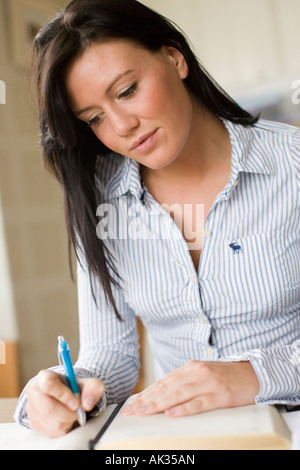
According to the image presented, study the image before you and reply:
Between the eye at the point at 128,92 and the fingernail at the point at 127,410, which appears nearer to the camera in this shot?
the fingernail at the point at 127,410

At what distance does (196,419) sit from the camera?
30.4 inches

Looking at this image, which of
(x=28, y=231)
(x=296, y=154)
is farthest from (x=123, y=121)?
(x=28, y=231)

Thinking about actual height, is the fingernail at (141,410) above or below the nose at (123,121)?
below

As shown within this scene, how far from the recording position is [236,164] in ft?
3.79

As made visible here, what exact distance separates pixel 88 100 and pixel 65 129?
0.36ft

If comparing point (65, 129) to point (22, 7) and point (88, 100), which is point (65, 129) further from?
point (22, 7)

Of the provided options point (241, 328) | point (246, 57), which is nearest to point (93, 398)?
point (241, 328)

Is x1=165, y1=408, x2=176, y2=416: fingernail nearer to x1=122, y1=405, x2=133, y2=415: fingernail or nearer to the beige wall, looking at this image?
x1=122, y1=405, x2=133, y2=415: fingernail

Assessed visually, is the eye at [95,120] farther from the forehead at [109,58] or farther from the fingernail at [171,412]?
the fingernail at [171,412]

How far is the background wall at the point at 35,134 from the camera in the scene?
304cm

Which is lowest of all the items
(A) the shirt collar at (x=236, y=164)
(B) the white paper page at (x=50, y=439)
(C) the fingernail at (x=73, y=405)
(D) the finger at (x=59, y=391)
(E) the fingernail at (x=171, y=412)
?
(B) the white paper page at (x=50, y=439)

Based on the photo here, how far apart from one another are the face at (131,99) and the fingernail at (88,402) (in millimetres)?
479

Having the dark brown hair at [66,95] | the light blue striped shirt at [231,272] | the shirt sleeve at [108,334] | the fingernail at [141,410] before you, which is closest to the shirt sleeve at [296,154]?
the light blue striped shirt at [231,272]

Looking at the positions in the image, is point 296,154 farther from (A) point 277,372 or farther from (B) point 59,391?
(B) point 59,391
